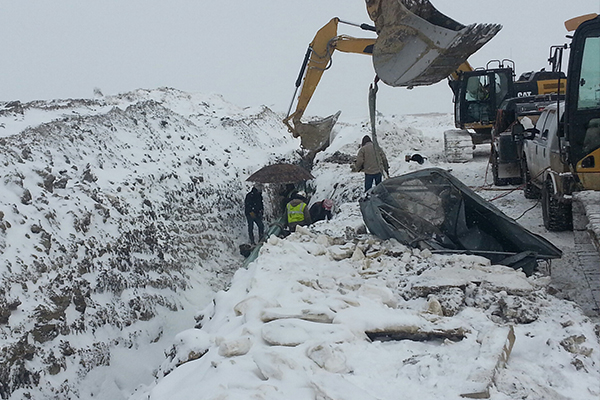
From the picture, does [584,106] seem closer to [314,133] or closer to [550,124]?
[550,124]

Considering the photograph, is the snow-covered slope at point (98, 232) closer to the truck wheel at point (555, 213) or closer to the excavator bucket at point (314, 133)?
the excavator bucket at point (314, 133)

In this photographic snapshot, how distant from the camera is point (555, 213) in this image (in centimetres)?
692

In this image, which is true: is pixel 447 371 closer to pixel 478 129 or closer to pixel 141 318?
pixel 141 318

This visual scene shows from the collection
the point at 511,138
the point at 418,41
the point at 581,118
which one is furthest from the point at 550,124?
the point at 511,138

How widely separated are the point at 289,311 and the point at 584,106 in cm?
391

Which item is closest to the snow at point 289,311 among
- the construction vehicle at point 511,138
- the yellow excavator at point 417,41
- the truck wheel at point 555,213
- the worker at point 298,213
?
the truck wheel at point 555,213

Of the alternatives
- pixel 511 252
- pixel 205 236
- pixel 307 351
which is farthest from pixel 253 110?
pixel 307 351

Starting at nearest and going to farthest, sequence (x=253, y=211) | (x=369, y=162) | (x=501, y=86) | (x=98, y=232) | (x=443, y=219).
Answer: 1. (x=443, y=219)
2. (x=98, y=232)
3. (x=369, y=162)
4. (x=253, y=211)
5. (x=501, y=86)

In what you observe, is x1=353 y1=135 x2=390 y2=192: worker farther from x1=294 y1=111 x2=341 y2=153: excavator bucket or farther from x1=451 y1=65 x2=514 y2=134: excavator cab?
x1=451 y1=65 x2=514 y2=134: excavator cab

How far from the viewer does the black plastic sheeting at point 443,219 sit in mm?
5555

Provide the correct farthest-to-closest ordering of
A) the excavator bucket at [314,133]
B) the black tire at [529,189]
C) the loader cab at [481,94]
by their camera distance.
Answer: the excavator bucket at [314,133]
the loader cab at [481,94]
the black tire at [529,189]

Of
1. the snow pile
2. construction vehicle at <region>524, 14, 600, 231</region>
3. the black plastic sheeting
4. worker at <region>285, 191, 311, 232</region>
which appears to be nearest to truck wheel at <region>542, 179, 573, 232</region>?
construction vehicle at <region>524, 14, 600, 231</region>

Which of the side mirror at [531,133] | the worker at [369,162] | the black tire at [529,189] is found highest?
the side mirror at [531,133]

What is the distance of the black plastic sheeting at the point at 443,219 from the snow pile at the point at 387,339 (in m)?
0.67
